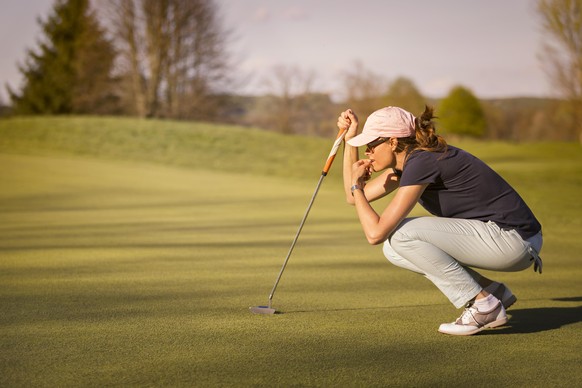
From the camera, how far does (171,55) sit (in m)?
44.1

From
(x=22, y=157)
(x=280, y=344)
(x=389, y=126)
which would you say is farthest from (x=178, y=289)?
(x=22, y=157)

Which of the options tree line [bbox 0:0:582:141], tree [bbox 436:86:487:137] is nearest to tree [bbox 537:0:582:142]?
tree line [bbox 0:0:582:141]

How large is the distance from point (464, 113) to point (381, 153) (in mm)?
75995

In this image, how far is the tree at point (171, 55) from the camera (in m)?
43.1

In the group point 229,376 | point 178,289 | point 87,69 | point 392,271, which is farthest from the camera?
point 87,69

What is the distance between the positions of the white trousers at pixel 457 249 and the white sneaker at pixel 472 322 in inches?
2.6

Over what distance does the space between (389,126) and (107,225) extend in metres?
5.90

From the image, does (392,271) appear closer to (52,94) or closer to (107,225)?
(107,225)

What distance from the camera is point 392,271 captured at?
6.12 metres

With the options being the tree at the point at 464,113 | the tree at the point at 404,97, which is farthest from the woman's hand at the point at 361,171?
the tree at the point at 464,113

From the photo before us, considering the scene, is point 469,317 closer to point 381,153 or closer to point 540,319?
point 540,319

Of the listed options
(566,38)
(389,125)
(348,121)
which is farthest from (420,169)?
(566,38)

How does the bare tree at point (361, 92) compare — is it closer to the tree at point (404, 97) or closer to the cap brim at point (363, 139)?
the tree at point (404, 97)

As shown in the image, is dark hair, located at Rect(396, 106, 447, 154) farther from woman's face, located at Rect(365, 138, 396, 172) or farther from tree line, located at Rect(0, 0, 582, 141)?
tree line, located at Rect(0, 0, 582, 141)
